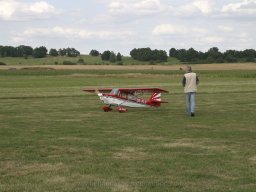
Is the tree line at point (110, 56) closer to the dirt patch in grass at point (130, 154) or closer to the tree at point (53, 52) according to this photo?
the tree at point (53, 52)

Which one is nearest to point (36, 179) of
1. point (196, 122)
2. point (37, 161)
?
point (37, 161)

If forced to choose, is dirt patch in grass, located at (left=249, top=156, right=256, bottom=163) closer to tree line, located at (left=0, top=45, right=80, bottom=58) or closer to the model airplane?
the model airplane

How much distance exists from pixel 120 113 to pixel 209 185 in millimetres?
11320

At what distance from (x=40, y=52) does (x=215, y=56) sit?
52409 millimetres

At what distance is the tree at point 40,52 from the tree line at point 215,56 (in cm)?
4096

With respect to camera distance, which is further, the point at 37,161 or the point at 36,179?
the point at 37,161

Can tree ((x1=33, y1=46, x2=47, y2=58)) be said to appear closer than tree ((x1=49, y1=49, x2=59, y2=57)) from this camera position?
Yes

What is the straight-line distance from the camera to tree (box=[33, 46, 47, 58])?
14925 centimetres

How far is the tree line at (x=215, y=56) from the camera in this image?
123 m

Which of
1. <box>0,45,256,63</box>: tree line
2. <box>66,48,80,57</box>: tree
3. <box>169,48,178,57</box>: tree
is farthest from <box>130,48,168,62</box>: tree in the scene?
<box>66,48,80,57</box>: tree

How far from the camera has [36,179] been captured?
293 inches

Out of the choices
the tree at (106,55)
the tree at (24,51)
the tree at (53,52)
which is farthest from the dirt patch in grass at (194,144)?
the tree at (53,52)

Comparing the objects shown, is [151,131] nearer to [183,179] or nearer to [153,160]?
[153,160]

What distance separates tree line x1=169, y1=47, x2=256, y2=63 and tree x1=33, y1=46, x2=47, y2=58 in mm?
40957
